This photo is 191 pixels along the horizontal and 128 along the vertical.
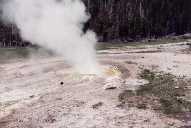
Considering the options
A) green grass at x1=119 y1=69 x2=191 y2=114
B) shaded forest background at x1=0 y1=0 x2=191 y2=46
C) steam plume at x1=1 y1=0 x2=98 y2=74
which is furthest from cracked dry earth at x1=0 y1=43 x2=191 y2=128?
shaded forest background at x1=0 y1=0 x2=191 y2=46

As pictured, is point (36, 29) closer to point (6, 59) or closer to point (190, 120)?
point (6, 59)

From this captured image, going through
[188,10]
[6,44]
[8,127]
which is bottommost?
[8,127]

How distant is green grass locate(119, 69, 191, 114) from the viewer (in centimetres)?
3400

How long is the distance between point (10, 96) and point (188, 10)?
55644 millimetres

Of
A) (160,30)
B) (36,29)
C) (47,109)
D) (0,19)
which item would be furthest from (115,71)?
(160,30)

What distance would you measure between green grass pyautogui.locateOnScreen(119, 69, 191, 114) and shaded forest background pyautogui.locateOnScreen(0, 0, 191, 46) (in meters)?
38.6

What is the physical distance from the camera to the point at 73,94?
1489 inches

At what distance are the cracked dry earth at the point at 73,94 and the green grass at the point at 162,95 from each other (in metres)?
1.00

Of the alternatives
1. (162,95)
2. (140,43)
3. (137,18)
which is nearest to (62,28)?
(162,95)

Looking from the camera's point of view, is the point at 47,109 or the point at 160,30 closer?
the point at 47,109

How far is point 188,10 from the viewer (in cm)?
8638

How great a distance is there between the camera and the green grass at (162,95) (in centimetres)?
3400

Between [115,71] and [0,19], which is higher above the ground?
[0,19]

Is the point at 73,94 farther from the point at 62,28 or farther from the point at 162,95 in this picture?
the point at 62,28
